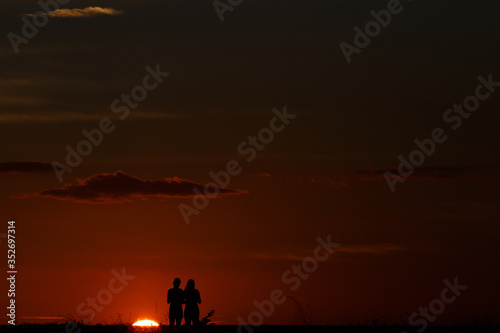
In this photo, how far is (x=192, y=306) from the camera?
97.1 feet

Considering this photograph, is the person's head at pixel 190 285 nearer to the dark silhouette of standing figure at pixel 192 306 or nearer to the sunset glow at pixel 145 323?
the dark silhouette of standing figure at pixel 192 306

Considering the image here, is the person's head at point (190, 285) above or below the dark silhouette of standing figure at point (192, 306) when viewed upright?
above

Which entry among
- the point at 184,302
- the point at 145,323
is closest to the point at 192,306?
the point at 184,302

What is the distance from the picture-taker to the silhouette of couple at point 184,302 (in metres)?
29.6

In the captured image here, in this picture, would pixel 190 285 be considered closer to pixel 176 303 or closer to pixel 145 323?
pixel 176 303

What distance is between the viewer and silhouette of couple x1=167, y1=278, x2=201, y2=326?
1166 inches

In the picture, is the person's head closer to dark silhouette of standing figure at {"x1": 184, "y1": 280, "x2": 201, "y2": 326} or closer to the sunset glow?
dark silhouette of standing figure at {"x1": 184, "y1": 280, "x2": 201, "y2": 326}

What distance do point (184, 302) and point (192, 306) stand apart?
0.35 meters

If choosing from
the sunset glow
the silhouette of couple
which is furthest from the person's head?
the sunset glow

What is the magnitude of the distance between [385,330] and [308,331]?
2.09 m

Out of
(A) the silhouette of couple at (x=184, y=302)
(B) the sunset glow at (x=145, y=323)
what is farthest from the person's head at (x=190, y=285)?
(B) the sunset glow at (x=145, y=323)

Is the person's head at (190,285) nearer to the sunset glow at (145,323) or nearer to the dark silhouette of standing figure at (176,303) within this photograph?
the dark silhouette of standing figure at (176,303)

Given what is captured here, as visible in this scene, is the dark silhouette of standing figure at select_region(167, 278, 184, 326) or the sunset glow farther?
the dark silhouette of standing figure at select_region(167, 278, 184, 326)

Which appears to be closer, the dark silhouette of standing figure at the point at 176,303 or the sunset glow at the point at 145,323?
the sunset glow at the point at 145,323
